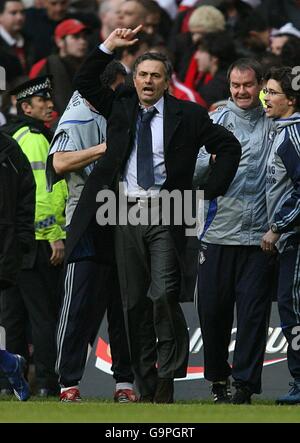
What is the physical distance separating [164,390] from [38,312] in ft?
7.69

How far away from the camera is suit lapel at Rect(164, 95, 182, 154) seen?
414 inches

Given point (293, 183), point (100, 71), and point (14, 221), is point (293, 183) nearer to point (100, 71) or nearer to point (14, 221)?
point (100, 71)

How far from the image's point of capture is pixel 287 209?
1048cm

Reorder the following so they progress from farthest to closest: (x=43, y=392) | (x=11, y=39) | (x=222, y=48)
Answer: (x=11, y=39), (x=222, y=48), (x=43, y=392)

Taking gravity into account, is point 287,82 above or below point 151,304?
above

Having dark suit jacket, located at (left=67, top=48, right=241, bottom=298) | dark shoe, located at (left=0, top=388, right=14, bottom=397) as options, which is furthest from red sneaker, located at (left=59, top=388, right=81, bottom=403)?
dark shoe, located at (left=0, top=388, right=14, bottom=397)

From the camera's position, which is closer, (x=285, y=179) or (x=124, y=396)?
(x=285, y=179)

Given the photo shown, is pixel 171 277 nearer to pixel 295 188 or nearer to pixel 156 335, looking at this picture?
pixel 156 335

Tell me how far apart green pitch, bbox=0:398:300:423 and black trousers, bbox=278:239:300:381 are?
44 cm

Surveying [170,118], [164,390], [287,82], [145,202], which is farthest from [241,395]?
[287,82]

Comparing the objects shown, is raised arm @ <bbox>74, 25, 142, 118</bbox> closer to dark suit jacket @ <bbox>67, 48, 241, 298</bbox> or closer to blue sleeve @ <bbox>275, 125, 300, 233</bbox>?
dark suit jacket @ <bbox>67, 48, 241, 298</bbox>

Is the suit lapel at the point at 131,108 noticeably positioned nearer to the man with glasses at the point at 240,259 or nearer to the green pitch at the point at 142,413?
the man with glasses at the point at 240,259

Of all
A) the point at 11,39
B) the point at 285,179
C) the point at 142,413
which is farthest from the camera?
the point at 11,39
